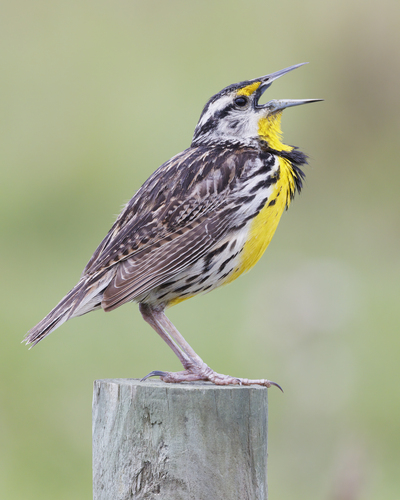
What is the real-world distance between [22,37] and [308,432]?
8149mm

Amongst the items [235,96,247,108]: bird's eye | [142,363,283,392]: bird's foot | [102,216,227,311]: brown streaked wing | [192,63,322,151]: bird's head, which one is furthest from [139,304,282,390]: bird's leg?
[235,96,247,108]: bird's eye

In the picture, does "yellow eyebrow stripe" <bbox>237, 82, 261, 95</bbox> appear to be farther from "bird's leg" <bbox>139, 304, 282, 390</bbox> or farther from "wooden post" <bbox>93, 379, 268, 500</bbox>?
"wooden post" <bbox>93, 379, 268, 500</bbox>

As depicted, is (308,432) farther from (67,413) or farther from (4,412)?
(4,412)

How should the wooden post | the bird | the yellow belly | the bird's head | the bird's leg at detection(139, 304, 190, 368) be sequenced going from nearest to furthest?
the wooden post
the bird
the yellow belly
the bird's leg at detection(139, 304, 190, 368)
the bird's head

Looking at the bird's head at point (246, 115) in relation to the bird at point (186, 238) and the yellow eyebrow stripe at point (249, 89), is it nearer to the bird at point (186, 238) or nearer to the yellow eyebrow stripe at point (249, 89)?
the yellow eyebrow stripe at point (249, 89)

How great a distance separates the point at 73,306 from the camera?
296cm

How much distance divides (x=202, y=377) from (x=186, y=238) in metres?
0.50

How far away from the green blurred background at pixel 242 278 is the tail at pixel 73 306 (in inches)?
62.4

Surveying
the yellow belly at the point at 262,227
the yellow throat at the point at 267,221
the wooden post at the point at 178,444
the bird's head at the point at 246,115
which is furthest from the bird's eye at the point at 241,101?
the wooden post at the point at 178,444

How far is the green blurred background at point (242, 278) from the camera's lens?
19.9 ft

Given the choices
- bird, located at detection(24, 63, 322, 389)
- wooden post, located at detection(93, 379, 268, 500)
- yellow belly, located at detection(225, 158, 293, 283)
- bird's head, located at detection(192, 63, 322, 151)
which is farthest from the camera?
bird's head, located at detection(192, 63, 322, 151)

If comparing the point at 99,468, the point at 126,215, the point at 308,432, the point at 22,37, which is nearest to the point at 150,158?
the point at 22,37

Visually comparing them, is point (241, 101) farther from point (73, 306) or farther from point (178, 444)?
point (178, 444)

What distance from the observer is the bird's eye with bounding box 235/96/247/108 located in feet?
11.4
